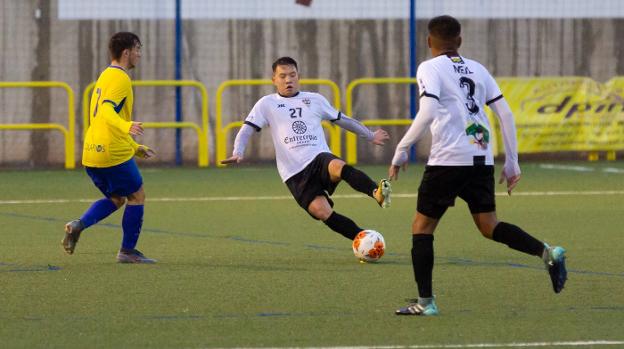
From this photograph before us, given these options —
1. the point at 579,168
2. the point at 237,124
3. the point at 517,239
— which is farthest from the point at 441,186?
the point at 237,124

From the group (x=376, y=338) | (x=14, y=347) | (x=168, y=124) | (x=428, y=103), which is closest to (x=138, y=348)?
(x=14, y=347)

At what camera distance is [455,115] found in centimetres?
818

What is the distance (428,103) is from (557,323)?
1390 mm

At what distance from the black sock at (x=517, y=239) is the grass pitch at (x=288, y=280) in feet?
1.13

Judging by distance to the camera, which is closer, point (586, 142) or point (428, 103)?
point (428, 103)

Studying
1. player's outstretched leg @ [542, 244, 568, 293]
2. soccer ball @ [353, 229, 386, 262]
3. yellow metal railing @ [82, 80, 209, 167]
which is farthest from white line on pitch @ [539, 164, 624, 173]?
player's outstretched leg @ [542, 244, 568, 293]

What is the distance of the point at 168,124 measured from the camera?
2231cm

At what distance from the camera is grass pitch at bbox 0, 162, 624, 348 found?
25.2 feet

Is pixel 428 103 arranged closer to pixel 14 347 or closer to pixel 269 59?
pixel 14 347

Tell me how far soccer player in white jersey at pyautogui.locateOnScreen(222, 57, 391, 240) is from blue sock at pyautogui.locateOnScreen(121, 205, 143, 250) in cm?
88

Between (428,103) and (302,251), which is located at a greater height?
(428,103)

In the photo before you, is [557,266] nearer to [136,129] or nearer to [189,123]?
[136,129]

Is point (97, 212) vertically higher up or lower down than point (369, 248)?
higher up

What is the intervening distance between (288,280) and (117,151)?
1974mm
